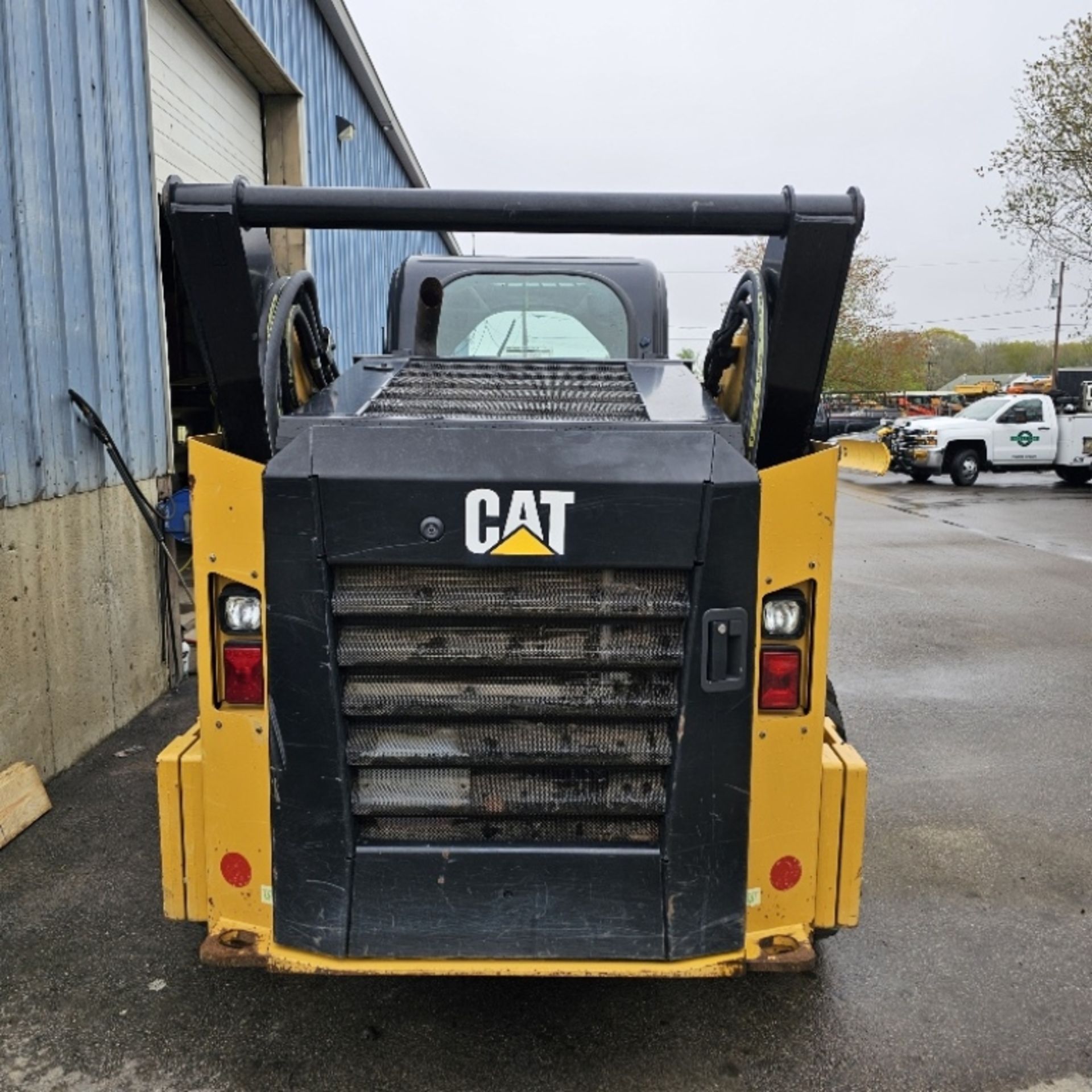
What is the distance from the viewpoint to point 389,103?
15039mm

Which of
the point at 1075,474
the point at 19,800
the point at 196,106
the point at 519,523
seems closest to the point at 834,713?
the point at 519,523

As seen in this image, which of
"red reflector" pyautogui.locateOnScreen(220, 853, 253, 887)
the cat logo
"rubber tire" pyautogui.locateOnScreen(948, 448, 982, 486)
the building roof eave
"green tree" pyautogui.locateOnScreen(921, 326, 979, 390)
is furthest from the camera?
"green tree" pyautogui.locateOnScreen(921, 326, 979, 390)

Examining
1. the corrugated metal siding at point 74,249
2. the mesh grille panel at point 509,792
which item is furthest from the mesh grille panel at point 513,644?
the corrugated metal siding at point 74,249

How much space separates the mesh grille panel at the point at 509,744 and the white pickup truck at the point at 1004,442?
2093 centimetres

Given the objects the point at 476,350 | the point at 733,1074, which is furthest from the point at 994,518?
the point at 733,1074

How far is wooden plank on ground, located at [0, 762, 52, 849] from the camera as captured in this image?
14.0 ft

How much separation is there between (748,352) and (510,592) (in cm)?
118

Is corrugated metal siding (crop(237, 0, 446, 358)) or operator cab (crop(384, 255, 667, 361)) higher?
corrugated metal siding (crop(237, 0, 446, 358))

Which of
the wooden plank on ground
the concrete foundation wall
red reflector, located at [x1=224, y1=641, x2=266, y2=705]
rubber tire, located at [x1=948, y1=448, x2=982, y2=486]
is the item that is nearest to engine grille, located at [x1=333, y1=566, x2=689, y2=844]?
red reflector, located at [x1=224, y1=641, x2=266, y2=705]

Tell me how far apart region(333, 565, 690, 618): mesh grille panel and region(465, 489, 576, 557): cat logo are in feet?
0.21

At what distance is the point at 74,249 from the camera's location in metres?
5.14

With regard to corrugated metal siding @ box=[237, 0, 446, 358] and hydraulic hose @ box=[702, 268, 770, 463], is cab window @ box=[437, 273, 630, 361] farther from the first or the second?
corrugated metal siding @ box=[237, 0, 446, 358]

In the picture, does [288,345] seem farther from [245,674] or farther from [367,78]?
[367,78]

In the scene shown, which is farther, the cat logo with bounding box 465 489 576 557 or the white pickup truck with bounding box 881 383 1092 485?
the white pickup truck with bounding box 881 383 1092 485
